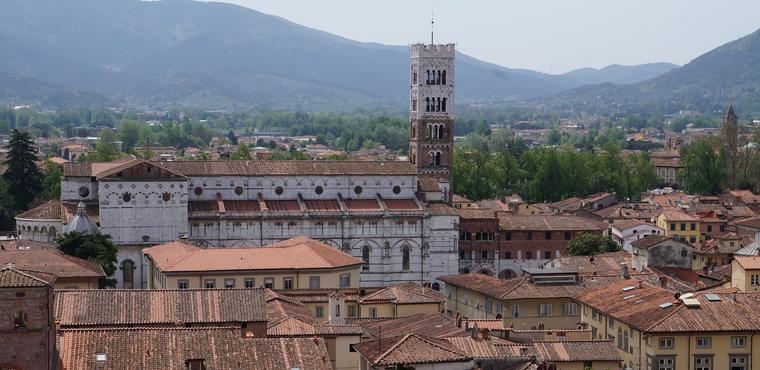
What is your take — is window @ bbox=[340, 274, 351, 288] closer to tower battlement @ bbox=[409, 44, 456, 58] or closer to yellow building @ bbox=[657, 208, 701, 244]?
tower battlement @ bbox=[409, 44, 456, 58]

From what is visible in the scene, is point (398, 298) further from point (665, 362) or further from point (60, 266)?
point (60, 266)

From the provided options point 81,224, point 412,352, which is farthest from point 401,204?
point 412,352

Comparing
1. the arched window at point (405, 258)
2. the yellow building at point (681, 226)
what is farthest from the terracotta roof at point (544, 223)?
the arched window at point (405, 258)

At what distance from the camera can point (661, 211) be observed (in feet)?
344

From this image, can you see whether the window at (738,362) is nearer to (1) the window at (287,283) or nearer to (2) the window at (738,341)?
(2) the window at (738,341)

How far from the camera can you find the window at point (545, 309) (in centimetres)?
6044

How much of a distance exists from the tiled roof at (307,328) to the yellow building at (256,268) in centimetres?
1766

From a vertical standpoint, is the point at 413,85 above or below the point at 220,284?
above

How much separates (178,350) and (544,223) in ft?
209

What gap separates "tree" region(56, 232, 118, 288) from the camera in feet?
242

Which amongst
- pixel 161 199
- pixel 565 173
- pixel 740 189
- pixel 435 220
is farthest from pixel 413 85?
pixel 740 189

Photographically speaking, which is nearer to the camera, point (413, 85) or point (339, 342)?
point (339, 342)

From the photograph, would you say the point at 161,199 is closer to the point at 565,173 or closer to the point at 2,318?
the point at 2,318

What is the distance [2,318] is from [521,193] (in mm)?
107062
